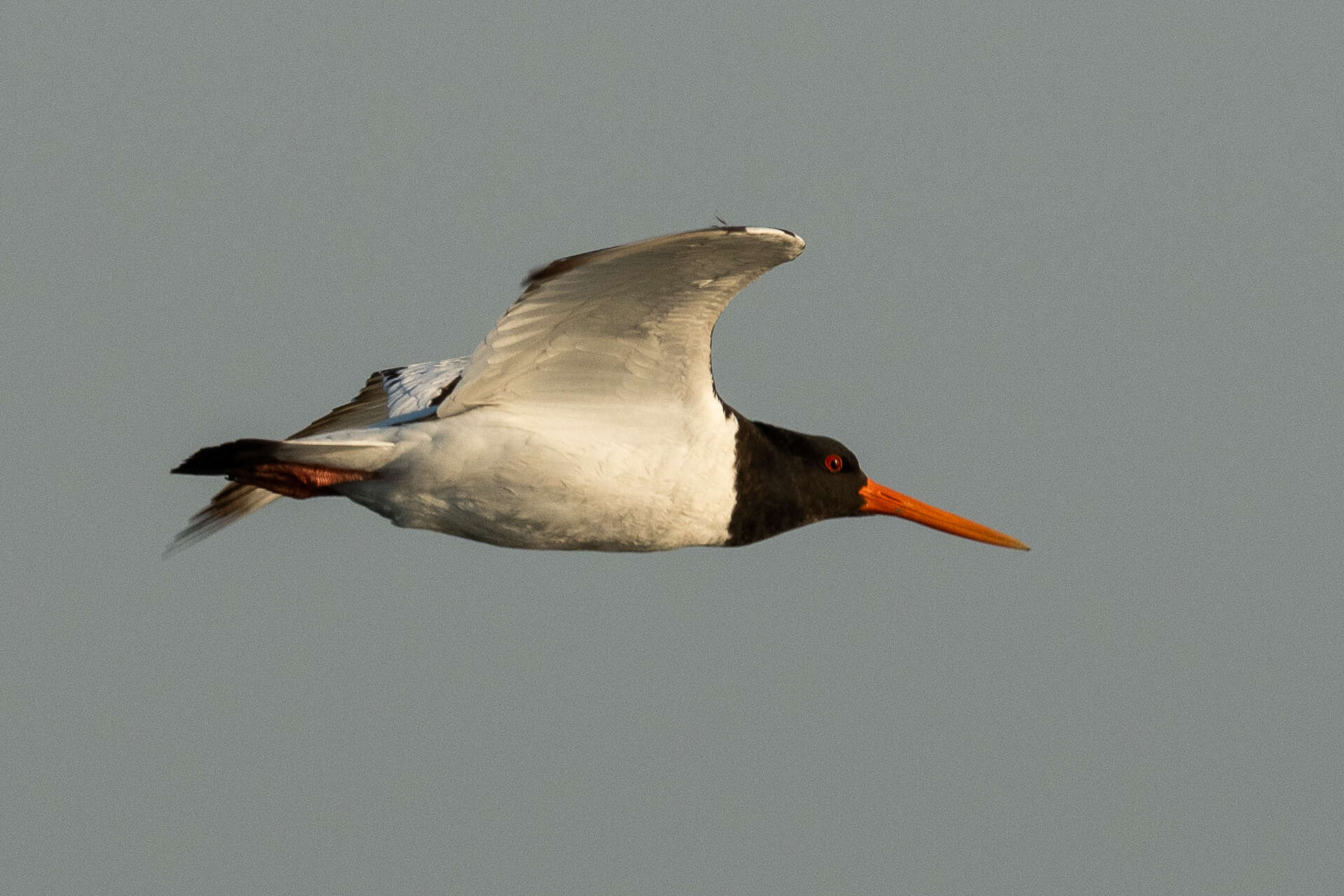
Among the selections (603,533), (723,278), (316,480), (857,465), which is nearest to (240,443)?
(316,480)

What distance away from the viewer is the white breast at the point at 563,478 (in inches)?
369

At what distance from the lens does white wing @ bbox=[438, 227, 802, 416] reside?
8336mm

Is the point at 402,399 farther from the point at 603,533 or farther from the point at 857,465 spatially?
the point at 857,465

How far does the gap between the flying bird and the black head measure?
3 centimetres

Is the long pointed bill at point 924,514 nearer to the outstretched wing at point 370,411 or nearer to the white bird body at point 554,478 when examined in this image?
the white bird body at point 554,478

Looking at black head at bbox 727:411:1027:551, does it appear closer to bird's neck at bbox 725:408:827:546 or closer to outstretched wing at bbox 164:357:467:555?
bird's neck at bbox 725:408:827:546

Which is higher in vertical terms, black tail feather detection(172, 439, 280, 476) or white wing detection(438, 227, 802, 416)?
white wing detection(438, 227, 802, 416)

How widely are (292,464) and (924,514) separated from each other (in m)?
4.28

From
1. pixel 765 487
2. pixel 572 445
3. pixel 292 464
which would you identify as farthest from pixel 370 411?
pixel 765 487

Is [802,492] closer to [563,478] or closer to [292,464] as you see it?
[563,478]

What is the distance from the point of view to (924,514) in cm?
1122

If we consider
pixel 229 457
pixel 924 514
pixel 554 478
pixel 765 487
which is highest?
pixel 229 457

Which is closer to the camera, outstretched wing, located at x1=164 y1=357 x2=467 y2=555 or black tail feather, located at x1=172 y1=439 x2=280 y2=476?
black tail feather, located at x1=172 y1=439 x2=280 y2=476

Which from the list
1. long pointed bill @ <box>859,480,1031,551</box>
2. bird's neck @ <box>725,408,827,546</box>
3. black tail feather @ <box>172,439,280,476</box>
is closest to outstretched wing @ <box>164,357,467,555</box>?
black tail feather @ <box>172,439,280,476</box>
